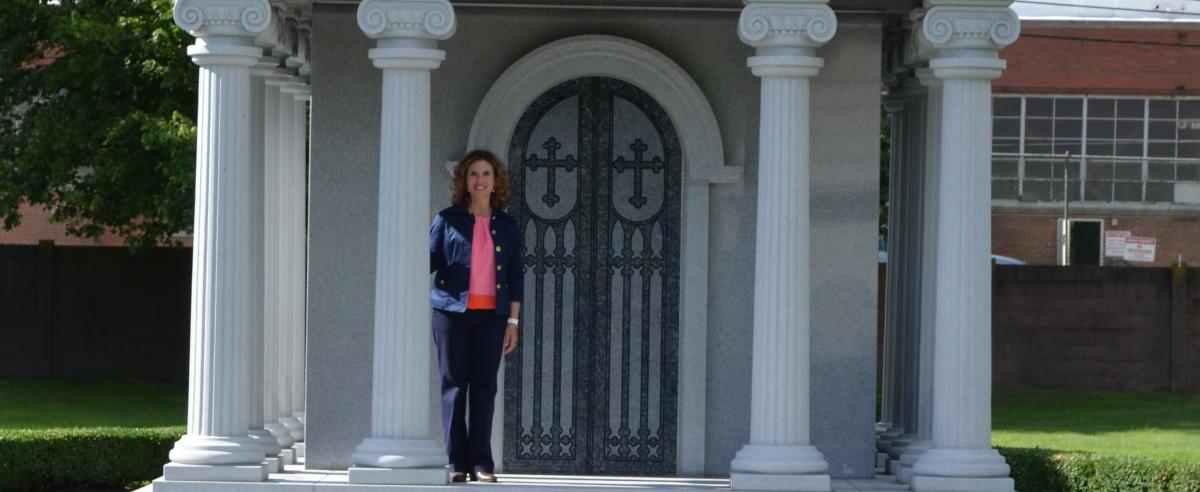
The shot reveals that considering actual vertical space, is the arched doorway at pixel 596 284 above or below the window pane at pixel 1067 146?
below

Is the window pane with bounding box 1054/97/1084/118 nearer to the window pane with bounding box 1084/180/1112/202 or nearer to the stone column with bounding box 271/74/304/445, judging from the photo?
the window pane with bounding box 1084/180/1112/202

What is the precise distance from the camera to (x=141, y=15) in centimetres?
2519

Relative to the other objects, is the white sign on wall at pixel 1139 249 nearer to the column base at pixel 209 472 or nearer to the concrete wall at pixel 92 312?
the concrete wall at pixel 92 312

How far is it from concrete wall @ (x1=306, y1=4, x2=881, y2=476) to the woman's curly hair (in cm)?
109

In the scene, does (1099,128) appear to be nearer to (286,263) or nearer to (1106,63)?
(1106,63)

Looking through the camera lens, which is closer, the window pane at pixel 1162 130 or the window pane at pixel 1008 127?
the window pane at pixel 1008 127

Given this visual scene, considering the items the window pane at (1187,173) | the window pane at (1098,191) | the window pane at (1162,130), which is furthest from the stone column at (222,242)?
the window pane at (1162,130)

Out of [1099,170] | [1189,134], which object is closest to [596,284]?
[1099,170]

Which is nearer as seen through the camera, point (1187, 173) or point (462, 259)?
point (462, 259)

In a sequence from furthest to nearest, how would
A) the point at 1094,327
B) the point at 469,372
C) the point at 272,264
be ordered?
the point at 1094,327
the point at 272,264
the point at 469,372

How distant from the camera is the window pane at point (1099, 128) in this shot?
143 ft

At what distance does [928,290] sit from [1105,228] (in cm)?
2944

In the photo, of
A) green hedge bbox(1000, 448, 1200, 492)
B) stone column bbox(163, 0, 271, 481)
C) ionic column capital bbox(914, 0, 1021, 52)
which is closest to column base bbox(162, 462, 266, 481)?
stone column bbox(163, 0, 271, 481)

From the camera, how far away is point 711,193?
13.1 meters
